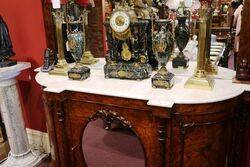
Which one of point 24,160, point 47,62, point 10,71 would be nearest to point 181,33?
point 47,62

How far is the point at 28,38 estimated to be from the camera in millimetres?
2471

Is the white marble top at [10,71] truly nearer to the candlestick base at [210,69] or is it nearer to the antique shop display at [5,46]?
the antique shop display at [5,46]

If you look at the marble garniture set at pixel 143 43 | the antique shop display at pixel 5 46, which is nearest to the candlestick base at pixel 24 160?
the antique shop display at pixel 5 46

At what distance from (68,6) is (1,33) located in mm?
619

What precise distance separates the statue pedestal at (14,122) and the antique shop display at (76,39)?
0.62m

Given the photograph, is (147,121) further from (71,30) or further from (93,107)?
(71,30)

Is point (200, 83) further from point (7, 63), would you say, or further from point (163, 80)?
point (7, 63)

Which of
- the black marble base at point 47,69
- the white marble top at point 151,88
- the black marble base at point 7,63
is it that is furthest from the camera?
the black marble base at point 7,63

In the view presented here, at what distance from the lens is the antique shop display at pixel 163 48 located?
166 cm

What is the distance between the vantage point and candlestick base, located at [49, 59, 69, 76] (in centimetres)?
210

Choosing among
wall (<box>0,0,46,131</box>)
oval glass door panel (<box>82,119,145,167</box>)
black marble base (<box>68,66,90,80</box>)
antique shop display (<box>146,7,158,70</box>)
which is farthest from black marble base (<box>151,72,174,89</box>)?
wall (<box>0,0,46,131</box>)

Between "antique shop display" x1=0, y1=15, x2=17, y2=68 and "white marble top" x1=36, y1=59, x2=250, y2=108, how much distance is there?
0.43m

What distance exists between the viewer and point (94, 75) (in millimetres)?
2051

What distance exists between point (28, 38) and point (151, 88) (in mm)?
1354
